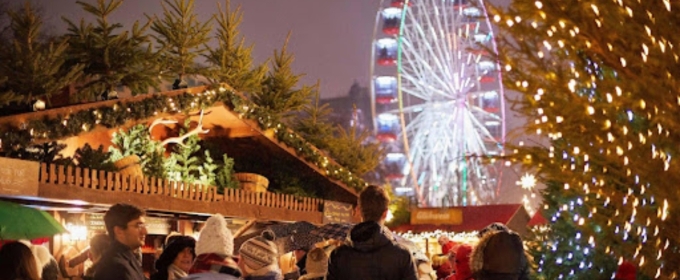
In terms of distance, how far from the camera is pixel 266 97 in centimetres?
1794

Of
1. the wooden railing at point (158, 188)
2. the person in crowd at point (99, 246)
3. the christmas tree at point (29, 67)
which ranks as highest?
the christmas tree at point (29, 67)

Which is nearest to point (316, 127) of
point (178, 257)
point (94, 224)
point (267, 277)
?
point (94, 224)

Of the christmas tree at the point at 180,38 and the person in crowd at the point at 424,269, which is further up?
the christmas tree at the point at 180,38

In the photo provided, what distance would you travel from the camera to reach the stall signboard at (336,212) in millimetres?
17281

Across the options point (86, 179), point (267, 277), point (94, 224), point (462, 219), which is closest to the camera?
point (267, 277)

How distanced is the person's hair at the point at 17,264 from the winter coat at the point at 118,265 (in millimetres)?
470

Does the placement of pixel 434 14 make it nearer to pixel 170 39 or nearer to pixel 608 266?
pixel 170 39

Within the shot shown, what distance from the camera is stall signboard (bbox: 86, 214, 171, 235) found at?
12.6m

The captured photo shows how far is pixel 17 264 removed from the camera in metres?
5.63

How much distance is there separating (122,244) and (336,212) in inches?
480

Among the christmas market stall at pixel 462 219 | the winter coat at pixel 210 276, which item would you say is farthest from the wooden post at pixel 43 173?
the christmas market stall at pixel 462 219

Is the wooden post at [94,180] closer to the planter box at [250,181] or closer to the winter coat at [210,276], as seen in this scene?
the planter box at [250,181]

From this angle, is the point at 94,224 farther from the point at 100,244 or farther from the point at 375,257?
the point at 375,257

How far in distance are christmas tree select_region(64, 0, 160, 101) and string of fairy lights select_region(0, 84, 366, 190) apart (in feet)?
3.54
